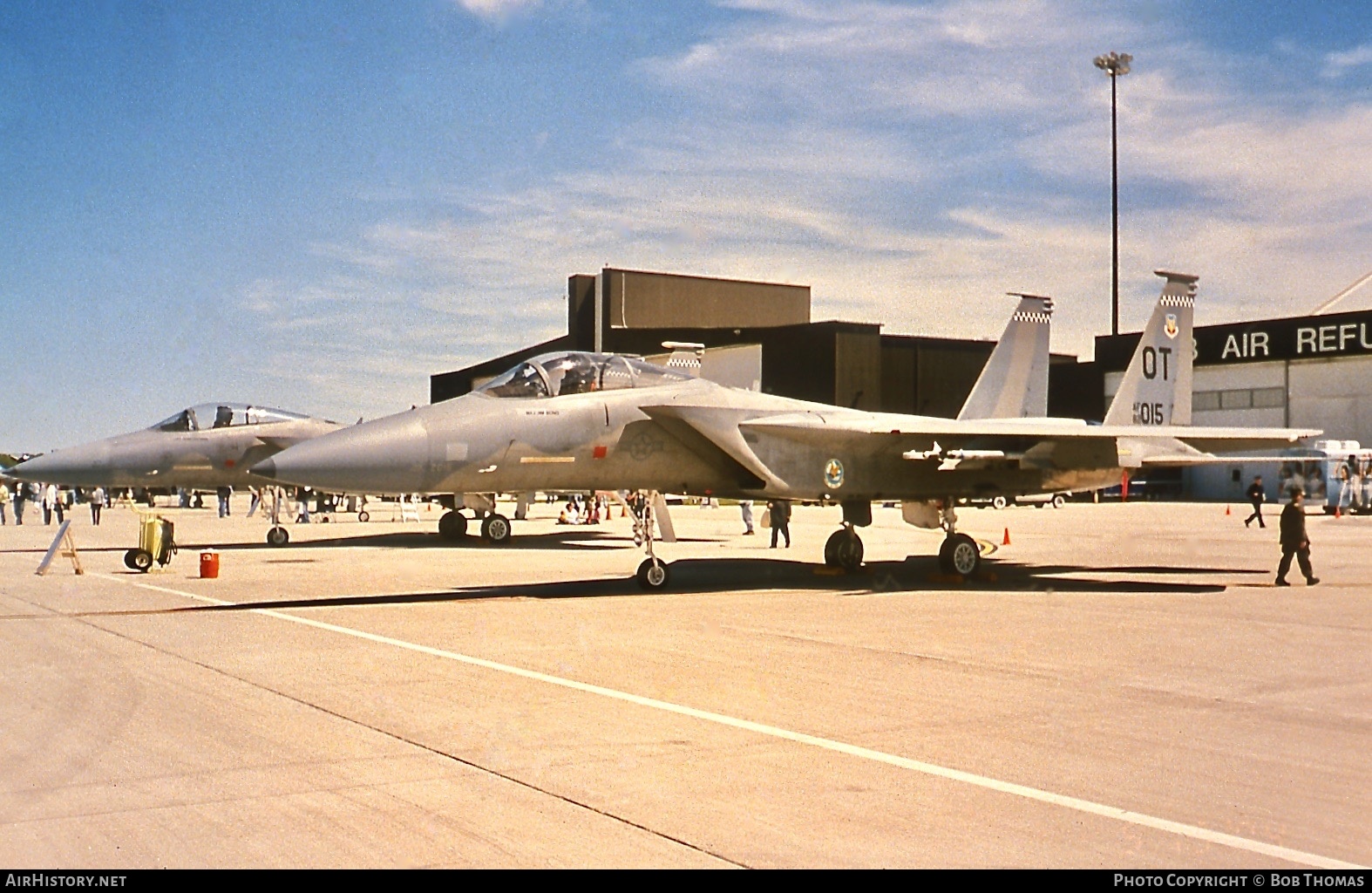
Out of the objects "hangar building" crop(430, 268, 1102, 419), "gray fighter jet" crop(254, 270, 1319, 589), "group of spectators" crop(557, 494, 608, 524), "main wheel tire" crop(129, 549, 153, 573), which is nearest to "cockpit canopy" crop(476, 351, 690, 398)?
"gray fighter jet" crop(254, 270, 1319, 589)

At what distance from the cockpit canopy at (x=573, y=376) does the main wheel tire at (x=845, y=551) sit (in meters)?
4.06

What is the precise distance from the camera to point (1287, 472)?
171 feet

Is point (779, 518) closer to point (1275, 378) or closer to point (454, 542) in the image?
point (454, 542)

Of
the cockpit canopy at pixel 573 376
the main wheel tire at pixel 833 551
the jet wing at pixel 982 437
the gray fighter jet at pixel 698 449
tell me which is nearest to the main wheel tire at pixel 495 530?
the gray fighter jet at pixel 698 449

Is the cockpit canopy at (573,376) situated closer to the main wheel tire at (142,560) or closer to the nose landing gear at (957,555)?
the nose landing gear at (957,555)

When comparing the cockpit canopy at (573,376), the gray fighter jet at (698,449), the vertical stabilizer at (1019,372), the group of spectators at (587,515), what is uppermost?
the vertical stabilizer at (1019,372)

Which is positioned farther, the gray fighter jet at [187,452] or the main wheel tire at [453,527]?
the main wheel tire at [453,527]

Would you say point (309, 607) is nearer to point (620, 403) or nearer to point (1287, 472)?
point (620, 403)

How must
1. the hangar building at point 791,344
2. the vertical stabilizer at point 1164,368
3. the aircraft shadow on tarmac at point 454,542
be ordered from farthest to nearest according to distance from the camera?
the hangar building at point 791,344
the aircraft shadow on tarmac at point 454,542
the vertical stabilizer at point 1164,368

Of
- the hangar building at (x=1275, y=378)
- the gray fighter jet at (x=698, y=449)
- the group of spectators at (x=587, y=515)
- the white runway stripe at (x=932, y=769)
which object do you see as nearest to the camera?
the white runway stripe at (x=932, y=769)

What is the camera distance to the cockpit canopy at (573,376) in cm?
1402

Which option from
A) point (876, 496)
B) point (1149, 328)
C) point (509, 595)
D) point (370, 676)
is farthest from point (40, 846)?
point (1149, 328)

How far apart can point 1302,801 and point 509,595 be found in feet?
34.3

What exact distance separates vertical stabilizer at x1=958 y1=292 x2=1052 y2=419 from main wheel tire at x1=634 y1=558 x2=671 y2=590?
8872mm
